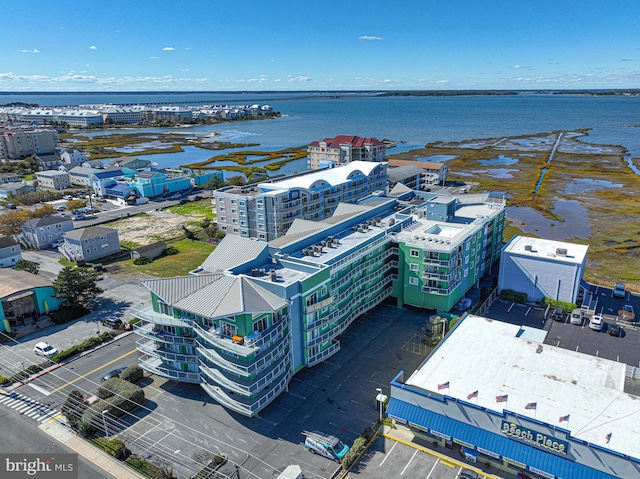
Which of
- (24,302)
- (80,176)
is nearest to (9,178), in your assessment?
(80,176)

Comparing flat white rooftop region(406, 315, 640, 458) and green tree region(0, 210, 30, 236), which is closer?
flat white rooftop region(406, 315, 640, 458)

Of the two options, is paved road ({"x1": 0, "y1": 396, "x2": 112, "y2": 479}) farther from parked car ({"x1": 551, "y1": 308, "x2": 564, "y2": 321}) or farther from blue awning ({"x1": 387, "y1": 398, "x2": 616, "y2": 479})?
parked car ({"x1": 551, "y1": 308, "x2": 564, "y2": 321})

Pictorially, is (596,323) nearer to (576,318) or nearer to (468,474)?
(576,318)

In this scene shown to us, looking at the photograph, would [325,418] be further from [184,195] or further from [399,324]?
[184,195]

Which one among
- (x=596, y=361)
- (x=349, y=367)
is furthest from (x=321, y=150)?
(x=596, y=361)

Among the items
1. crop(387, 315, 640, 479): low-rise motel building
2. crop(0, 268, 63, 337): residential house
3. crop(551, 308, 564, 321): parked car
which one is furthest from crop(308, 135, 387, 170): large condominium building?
crop(387, 315, 640, 479): low-rise motel building

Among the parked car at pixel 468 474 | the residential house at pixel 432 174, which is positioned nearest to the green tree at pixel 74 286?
the parked car at pixel 468 474
